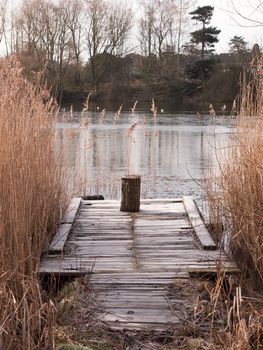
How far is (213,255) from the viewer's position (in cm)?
356

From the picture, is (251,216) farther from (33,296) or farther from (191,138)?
(191,138)

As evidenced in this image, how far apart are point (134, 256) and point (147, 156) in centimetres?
727

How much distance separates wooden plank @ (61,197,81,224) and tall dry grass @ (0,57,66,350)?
0.08 m

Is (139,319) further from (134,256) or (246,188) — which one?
(246,188)

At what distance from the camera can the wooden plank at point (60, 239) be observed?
357 cm

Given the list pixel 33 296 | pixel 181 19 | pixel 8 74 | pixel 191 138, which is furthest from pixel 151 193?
pixel 181 19

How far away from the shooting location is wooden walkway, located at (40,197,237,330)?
2.79 m

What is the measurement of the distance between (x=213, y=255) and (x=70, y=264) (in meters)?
0.92

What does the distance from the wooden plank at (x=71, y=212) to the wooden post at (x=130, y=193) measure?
0.43m

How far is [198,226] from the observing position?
4180mm

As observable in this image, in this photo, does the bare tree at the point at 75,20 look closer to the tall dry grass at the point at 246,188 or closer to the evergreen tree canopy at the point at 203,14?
the evergreen tree canopy at the point at 203,14

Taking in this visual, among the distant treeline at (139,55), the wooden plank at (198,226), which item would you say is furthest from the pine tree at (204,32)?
the wooden plank at (198,226)

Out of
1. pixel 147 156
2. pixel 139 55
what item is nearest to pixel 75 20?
pixel 139 55

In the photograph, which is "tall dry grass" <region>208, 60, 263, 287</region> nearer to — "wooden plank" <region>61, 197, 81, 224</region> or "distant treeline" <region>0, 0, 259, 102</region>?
"wooden plank" <region>61, 197, 81, 224</region>
